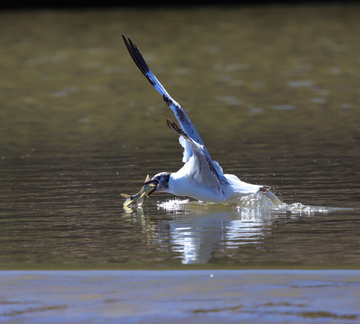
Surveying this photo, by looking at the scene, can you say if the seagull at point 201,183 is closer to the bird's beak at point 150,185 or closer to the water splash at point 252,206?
the bird's beak at point 150,185

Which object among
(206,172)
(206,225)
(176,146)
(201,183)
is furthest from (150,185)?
(176,146)

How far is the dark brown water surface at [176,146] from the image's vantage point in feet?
26.7

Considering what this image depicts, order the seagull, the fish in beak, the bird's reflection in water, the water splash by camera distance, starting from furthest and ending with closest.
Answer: the fish in beak
the seagull
the water splash
the bird's reflection in water

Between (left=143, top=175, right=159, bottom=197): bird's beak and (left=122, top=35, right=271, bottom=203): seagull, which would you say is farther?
(left=143, top=175, right=159, bottom=197): bird's beak

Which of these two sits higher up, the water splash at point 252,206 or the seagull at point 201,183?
the seagull at point 201,183

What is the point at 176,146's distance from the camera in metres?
14.2

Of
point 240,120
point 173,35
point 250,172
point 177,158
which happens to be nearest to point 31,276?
point 250,172

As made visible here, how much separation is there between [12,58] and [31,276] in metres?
24.1

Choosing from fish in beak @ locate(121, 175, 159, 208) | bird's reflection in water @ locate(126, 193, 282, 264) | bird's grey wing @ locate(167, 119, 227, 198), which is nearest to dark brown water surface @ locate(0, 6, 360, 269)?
bird's reflection in water @ locate(126, 193, 282, 264)

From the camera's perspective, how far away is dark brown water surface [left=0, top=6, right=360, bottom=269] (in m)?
8.12

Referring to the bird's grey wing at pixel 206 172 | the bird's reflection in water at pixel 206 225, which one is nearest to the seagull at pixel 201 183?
the bird's grey wing at pixel 206 172

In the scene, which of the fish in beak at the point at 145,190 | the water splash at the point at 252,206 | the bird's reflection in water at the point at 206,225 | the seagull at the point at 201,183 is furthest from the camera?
the fish in beak at the point at 145,190

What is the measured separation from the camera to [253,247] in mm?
7996

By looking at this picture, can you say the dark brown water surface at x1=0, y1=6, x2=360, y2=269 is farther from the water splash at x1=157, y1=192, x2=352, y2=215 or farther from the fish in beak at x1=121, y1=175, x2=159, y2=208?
the fish in beak at x1=121, y1=175, x2=159, y2=208
